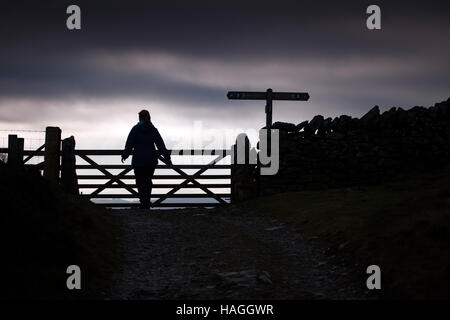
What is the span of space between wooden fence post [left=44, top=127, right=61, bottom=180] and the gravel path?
4819mm

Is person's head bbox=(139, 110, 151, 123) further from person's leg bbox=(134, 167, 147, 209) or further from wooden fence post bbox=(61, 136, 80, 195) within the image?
wooden fence post bbox=(61, 136, 80, 195)

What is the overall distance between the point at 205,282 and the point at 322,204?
5484 mm

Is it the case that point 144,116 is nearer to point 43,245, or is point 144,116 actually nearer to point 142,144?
point 142,144

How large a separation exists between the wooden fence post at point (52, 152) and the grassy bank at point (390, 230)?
619 cm

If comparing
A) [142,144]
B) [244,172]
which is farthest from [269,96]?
[142,144]

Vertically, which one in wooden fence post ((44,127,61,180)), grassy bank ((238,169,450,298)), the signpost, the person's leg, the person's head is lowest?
grassy bank ((238,169,450,298))

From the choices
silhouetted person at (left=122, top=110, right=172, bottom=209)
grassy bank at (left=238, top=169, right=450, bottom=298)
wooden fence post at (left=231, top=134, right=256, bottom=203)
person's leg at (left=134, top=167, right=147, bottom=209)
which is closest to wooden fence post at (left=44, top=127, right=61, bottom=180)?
silhouetted person at (left=122, top=110, right=172, bottom=209)

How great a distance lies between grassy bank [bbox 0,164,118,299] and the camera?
243 inches

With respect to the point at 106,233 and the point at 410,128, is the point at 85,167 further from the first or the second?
the point at 410,128

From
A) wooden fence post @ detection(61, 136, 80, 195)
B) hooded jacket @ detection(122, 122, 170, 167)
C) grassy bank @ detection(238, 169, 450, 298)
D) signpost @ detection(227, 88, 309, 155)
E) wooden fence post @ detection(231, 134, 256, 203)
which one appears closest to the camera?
grassy bank @ detection(238, 169, 450, 298)

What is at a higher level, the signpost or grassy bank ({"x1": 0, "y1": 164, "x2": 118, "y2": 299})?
the signpost

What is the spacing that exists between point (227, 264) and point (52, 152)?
9217 mm

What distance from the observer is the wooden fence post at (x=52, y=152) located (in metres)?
15.4

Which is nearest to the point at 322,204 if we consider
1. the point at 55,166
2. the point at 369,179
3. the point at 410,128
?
the point at 369,179
